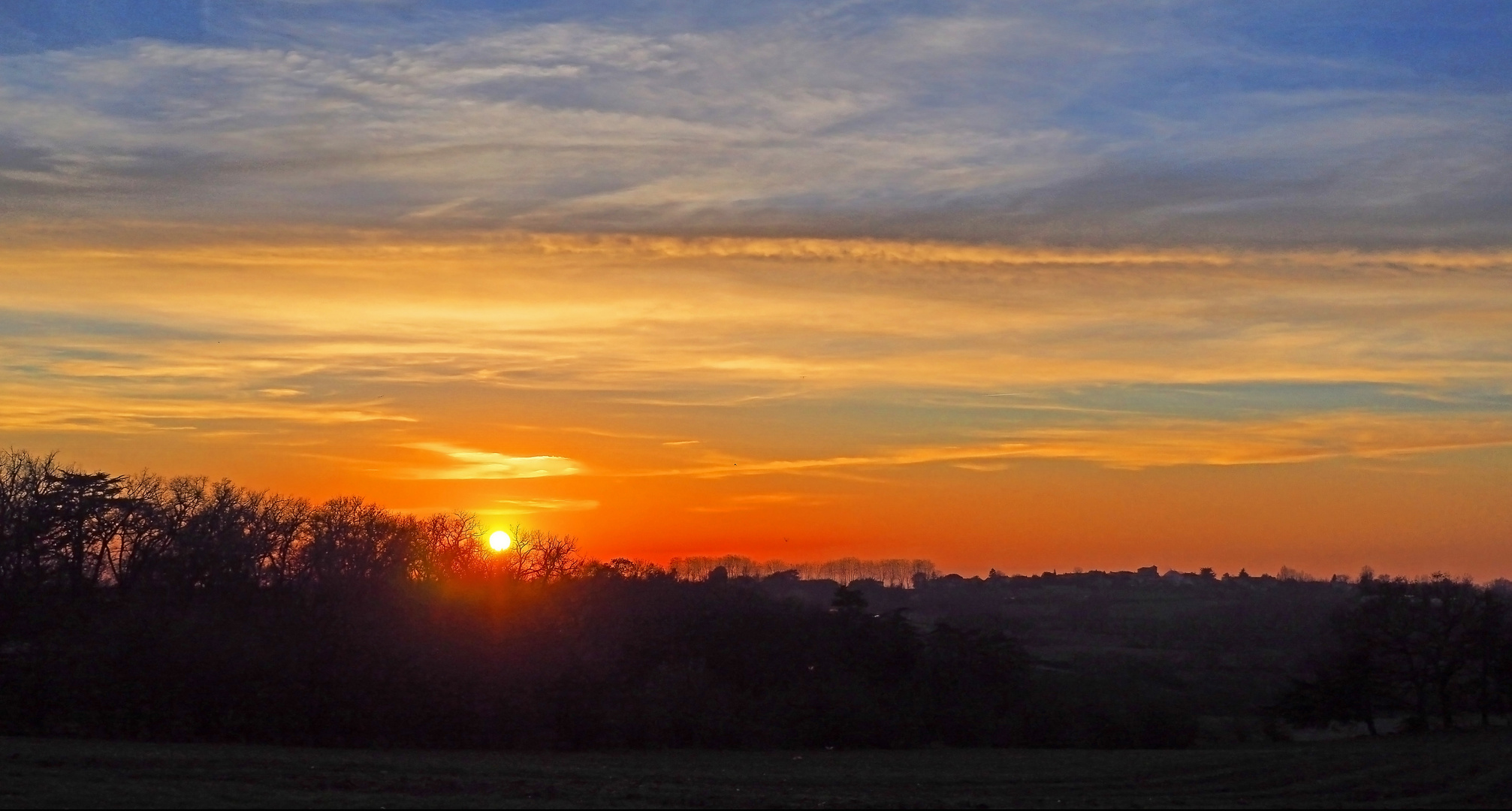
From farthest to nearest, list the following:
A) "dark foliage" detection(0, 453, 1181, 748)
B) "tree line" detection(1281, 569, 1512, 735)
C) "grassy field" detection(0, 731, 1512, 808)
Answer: "tree line" detection(1281, 569, 1512, 735), "dark foliage" detection(0, 453, 1181, 748), "grassy field" detection(0, 731, 1512, 808)

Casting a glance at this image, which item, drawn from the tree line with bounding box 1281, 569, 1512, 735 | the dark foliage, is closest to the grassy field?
the dark foliage

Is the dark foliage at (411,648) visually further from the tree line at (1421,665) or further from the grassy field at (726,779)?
the tree line at (1421,665)

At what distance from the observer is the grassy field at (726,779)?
24.3 metres

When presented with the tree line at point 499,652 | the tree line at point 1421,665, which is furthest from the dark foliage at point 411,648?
the tree line at point 1421,665

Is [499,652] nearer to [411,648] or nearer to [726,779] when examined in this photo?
[411,648]

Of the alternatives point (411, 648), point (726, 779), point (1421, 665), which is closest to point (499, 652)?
point (411, 648)

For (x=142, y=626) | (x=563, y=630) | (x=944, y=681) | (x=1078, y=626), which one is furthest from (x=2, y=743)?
(x=1078, y=626)

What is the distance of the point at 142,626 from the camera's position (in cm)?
5088

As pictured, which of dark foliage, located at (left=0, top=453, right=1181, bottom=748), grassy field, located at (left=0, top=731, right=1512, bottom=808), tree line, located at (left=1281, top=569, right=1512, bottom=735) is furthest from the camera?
tree line, located at (left=1281, top=569, right=1512, bottom=735)

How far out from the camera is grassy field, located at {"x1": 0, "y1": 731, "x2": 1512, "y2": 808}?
24328 millimetres

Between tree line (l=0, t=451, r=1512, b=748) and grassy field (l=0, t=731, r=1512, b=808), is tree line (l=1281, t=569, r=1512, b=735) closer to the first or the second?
tree line (l=0, t=451, r=1512, b=748)

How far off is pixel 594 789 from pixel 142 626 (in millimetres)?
30414

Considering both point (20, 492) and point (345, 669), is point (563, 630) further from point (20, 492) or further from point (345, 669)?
point (20, 492)

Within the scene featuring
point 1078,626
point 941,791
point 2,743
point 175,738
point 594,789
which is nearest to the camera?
point 594,789
